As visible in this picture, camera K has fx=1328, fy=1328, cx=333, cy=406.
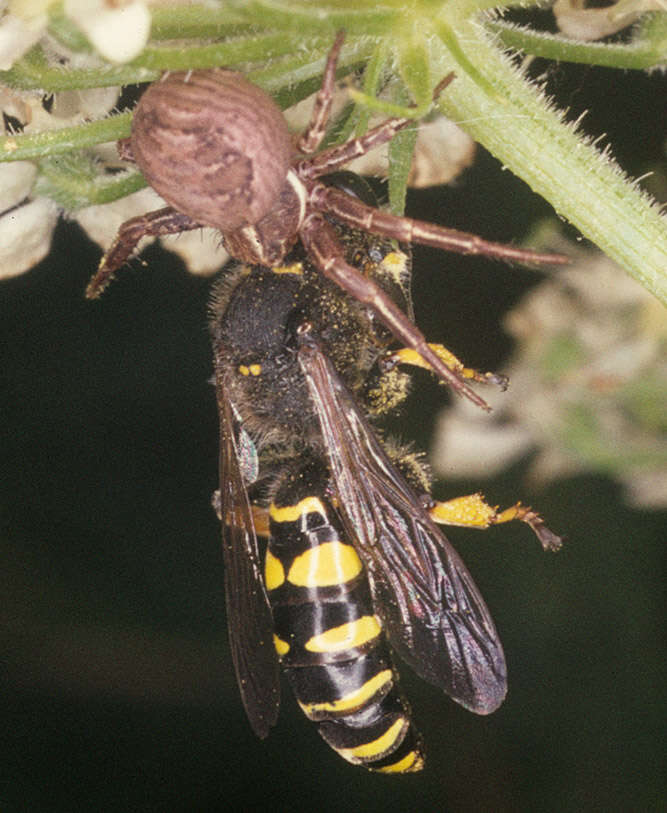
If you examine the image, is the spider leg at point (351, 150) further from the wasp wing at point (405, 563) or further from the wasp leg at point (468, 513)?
the wasp leg at point (468, 513)

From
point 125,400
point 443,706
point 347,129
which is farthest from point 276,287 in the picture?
point 443,706

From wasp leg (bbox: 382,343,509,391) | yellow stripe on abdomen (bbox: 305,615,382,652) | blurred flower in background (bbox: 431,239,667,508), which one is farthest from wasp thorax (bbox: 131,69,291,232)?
blurred flower in background (bbox: 431,239,667,508)

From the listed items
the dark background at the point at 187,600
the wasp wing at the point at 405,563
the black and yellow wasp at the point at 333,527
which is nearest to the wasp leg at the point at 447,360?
the black and yellow wasp at the point at 333,527

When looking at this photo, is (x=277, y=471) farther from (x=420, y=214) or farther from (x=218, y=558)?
(x=218, y=558)

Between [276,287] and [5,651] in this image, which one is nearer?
[276,287]

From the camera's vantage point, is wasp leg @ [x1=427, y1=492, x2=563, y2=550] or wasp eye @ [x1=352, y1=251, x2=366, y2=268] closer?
wasp eye @ [x1=352, y1=251, x2=366, y2=268]

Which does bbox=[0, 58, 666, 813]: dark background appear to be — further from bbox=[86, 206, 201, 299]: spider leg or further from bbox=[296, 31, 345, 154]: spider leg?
bbox=[296, 31, 345, 154]: spider leg
